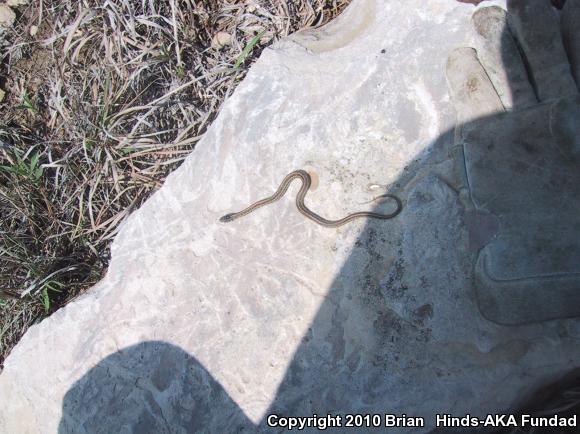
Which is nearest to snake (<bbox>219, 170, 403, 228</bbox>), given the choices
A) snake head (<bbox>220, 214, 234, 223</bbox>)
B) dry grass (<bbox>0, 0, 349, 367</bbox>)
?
snake head (<bbox>220, 214, 234, 223</bbox>)

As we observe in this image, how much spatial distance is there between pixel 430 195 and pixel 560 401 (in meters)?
1.51

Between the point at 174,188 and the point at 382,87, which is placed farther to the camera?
the point at 174,188

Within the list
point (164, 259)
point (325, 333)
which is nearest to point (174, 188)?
point (164, 259)

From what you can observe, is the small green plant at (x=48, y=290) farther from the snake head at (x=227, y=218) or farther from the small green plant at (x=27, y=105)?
the snake head at (x=227, y=218)

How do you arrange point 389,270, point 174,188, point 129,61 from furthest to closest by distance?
1. point 129,61
2. point 174,188
3. point 389,270

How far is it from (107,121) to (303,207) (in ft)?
6.14

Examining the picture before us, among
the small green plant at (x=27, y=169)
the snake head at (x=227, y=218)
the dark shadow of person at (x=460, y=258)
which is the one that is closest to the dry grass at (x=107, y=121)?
the small green plant at (x=27, y=169)

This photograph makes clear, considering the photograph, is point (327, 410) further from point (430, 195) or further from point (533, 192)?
point (533, 192)

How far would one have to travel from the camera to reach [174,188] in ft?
10.6

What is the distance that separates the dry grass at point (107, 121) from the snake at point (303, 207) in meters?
1.04

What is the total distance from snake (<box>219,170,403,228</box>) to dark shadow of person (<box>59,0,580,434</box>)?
0.21 ft

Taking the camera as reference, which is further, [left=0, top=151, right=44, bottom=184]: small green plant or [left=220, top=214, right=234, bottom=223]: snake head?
[left=0, top=151, right=44, bottom=184]: small green plant

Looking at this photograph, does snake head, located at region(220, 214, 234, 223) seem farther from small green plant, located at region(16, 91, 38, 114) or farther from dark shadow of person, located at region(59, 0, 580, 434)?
small green plant, located at region(16, 91, 38, 114)

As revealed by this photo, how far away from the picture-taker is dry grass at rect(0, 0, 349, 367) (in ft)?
12.7
